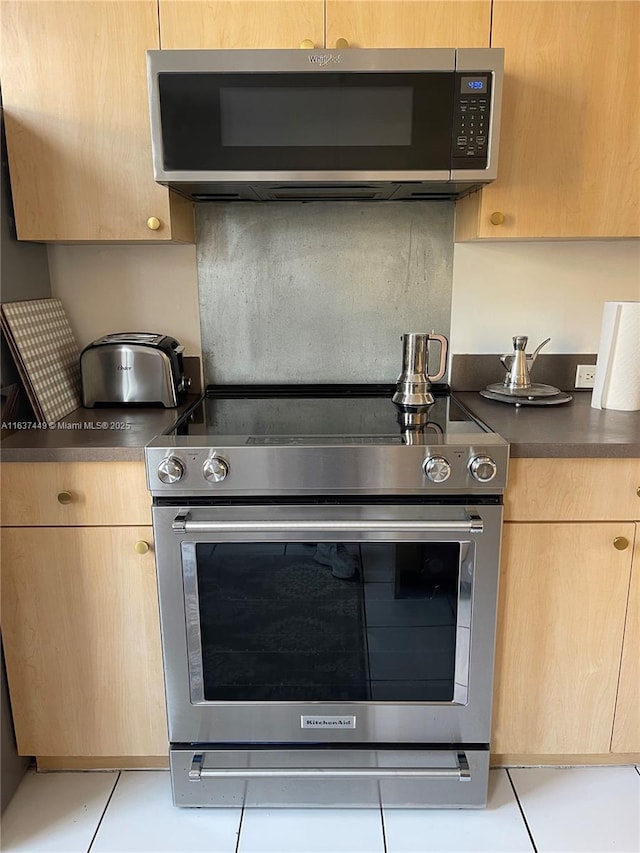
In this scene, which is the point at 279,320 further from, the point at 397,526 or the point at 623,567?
the point at 623,567

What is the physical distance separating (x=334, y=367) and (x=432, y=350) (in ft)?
1.03

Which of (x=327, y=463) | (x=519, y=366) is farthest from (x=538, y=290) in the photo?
(x=327, y=463)

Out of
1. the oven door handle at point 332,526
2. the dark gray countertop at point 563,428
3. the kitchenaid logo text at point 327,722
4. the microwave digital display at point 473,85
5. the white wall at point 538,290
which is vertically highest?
the microwave digital display at point 473,85

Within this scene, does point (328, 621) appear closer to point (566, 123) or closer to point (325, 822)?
point (325, 822)

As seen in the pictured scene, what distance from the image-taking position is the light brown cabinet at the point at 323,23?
1.52 m

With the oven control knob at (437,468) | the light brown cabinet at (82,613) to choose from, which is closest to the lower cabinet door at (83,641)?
the light brown cabinet at (82,613)

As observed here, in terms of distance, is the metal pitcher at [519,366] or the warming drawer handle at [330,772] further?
the metal pitcher at [519,366]

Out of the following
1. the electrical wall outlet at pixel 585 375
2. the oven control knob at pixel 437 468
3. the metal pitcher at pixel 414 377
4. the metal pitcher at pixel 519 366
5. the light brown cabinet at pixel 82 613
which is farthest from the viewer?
the electrical wall outlet at pixel 585 375

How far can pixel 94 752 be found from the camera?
1661mm

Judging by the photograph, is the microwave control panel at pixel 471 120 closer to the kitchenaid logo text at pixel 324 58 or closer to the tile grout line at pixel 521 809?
the kitchenaid logo text at pixel 324 58

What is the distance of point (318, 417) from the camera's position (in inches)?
66.4

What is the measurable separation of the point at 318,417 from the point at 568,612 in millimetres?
A: 782

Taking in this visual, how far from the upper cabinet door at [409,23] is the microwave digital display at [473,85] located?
0.52 feet

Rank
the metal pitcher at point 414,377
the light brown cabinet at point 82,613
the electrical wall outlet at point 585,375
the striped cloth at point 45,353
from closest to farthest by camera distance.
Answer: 1. the light brown cabinet at point 82,613
2. the striped cloth at point 45,353
3. the metal pitcher at point 414,377
4. the electrical wall outlet at point 585,375
